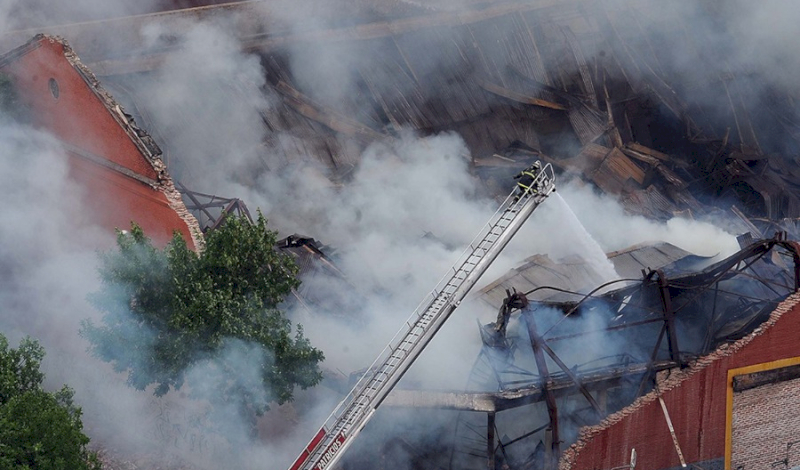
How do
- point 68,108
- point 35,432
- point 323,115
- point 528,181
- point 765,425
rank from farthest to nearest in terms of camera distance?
point 323,115 → point 68,108 → point 765,425 → point 528,181 → point 35,432

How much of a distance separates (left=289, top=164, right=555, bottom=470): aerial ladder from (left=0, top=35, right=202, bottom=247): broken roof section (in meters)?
4.82

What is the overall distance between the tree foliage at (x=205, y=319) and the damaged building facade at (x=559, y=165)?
70.7 inches

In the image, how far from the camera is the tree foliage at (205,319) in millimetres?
13906

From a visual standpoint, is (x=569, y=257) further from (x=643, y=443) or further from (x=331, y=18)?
(x=331, y=18)

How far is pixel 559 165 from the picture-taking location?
23.5m

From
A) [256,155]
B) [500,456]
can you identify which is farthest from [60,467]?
[256,155]

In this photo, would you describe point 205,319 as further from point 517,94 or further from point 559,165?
point 517,94

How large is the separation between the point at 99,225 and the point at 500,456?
7.02 m

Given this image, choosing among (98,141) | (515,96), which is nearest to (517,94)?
(515,96)

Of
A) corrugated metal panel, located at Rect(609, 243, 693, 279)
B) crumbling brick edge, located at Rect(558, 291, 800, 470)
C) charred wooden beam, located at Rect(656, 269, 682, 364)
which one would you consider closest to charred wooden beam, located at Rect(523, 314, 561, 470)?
crumbling brick edge, located at Rect(558, 291, 800, 470)

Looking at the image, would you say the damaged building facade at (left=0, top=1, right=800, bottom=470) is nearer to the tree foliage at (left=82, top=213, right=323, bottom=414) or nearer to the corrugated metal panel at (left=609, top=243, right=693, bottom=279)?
the corrugated metal panel at (left=609, top=243, right=693, bottom=279)

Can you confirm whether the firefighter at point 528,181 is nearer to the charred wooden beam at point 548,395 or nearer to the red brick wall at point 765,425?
the charred wooden beam at point 548,395

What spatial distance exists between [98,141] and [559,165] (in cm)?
1011

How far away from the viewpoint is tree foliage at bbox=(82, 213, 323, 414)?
13906 mm
